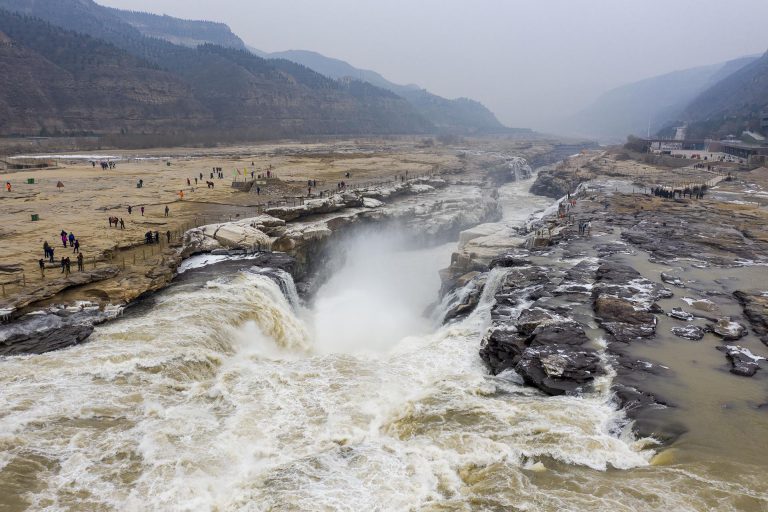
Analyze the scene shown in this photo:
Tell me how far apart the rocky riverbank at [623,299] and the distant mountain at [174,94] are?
103184mm

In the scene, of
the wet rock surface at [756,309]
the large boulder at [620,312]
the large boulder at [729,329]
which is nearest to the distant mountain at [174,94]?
the large boulder at [620,312]

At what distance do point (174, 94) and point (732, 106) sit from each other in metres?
156

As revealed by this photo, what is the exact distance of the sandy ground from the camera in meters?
23.3

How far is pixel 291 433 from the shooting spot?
12164mm

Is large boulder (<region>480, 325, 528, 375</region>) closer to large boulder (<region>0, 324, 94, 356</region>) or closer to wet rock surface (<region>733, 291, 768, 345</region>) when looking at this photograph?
wet rock surface (<region>733, 291, 768, 345</region>)

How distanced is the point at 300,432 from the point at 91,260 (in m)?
15.1

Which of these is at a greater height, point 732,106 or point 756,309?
point 732,106

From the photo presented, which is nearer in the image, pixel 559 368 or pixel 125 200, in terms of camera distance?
pixel 559 368

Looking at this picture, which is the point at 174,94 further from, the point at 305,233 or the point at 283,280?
the point at 283,280

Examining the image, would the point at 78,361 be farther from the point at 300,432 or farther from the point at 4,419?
the point at 300,432

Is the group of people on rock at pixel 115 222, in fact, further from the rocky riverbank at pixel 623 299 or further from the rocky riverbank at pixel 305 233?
the rocky riverbank at pixel 623 299

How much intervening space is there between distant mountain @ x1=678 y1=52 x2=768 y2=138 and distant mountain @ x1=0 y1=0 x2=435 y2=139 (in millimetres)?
97267

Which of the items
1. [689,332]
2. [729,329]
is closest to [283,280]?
[689,332]

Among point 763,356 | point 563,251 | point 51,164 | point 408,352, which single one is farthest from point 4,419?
point 51,164
